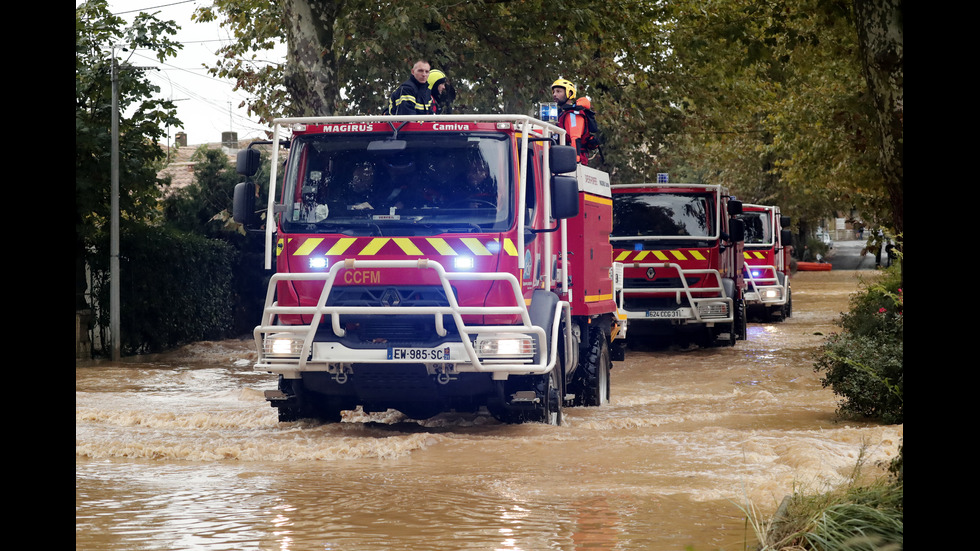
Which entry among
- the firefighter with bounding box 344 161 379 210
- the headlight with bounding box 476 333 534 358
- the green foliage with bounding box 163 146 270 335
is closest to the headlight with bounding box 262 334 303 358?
the firefighter with bounding box 344 161 379 210

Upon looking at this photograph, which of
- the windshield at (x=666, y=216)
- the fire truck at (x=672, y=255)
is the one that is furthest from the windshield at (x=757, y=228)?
the windshield at (x=666, y=216)

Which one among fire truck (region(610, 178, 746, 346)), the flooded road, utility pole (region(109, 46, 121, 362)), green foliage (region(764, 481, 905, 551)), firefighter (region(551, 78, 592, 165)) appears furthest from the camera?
utility pole (region(109, 46, 121, 362))

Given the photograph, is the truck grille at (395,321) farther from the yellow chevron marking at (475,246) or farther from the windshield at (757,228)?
the windshield at (757,228)

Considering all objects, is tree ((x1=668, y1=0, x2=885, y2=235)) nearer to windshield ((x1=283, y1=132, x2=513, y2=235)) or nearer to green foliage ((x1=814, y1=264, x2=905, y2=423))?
green foliage ((x1=814, y1=264, x2=905, y2=423))

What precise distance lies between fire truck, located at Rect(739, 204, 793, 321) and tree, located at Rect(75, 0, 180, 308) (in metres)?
11.5

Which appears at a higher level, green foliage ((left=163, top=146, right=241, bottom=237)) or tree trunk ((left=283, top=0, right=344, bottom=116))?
tree trunk ((left=283, top=0, right=344, bottom=116))

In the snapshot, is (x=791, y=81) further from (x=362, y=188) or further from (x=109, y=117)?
(x=362, y=188)

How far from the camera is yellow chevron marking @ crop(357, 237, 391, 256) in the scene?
32.0 feet

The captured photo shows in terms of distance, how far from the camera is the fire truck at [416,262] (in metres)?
9.52

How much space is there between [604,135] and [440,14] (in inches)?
387

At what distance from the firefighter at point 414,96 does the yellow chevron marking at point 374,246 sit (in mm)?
1417

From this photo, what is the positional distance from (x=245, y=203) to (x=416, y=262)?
1659 millimetres
